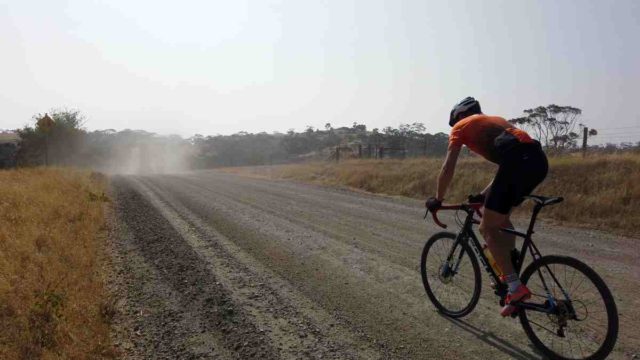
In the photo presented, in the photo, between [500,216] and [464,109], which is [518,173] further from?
[464,109]

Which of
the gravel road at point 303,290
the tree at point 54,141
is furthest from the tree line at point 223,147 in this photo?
the gravel road at point 303,290

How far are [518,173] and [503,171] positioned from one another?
125 millimetres

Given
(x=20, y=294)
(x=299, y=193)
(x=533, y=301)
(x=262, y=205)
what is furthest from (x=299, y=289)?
(x=299, y=193)

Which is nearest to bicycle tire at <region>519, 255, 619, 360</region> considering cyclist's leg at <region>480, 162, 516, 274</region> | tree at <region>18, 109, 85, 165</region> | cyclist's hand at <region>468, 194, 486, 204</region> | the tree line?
cyclist's leg at <region>480, 162, 516, 274</region>

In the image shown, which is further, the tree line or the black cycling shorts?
the tree line

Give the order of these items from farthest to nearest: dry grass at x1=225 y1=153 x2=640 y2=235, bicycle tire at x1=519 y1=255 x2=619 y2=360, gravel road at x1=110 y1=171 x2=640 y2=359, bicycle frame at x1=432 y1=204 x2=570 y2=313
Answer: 1. dry grass at x1=225 y1=153 x2=640 y2=235
2. gravel road at x1=110 y1=171 x2=640 y2=359
3. bicycle frame at x1=432 y1=204 x2=570 y2=313
4. bicycle tire at x1=519 y1=255 x2=619 y2=360

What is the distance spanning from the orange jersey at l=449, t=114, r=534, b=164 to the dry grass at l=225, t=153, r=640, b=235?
24.8 feet

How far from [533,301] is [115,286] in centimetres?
525

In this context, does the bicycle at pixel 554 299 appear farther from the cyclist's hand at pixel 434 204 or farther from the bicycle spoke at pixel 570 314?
the cyclist's hand at pixel 434 204

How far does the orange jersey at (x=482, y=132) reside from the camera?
413 centimetres

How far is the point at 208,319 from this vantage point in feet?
16.2

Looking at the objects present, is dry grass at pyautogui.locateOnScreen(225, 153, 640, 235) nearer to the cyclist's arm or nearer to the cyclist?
the cyclist

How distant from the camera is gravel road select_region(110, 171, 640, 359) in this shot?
4246 millimetres

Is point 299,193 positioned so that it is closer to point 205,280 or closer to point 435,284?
point 205,280
